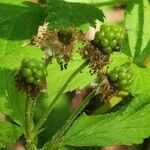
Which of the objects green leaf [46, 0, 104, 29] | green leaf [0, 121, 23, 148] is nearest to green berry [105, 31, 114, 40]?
green leaf [46, 0, 104, 29]

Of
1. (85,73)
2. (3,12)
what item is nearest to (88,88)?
(85,73)

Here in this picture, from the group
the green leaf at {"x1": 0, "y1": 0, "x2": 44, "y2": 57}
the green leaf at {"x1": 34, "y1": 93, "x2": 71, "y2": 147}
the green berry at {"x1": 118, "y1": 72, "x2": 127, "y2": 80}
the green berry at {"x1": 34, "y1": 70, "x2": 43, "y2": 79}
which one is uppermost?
the green berry at {"x1": 34, "y1": 70, "x2": 43, "y2": 79}

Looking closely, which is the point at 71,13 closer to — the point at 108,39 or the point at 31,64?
the point at 108,39

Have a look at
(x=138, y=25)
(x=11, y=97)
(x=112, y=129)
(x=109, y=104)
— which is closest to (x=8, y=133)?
(x=11, y=97)

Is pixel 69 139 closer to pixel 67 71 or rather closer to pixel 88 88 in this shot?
pixel 67 71

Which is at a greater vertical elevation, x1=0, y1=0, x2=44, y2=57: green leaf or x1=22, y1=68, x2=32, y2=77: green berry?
x1=22, y1=68, x2=32, y2=77: green berry

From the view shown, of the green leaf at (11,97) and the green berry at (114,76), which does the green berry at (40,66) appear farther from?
the green leaf at (11,97)

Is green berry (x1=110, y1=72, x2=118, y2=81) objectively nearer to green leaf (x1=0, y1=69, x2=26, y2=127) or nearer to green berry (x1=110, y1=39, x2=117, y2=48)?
green berry (x1=110, y1=39, x2=117, y2=48)
